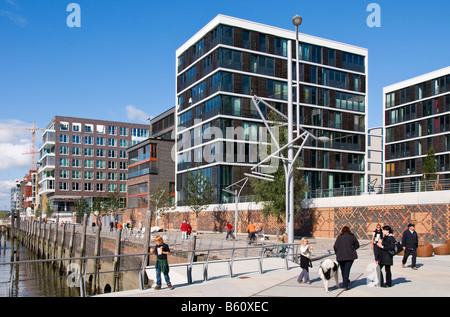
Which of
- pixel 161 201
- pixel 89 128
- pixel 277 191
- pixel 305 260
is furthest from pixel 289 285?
pixel 89 128

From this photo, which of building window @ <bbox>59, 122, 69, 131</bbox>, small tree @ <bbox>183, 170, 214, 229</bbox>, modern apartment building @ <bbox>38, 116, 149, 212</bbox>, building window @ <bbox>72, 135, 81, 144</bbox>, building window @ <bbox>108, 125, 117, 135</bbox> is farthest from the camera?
building window @ <bbox>108, 125, 117, 135</bbox>

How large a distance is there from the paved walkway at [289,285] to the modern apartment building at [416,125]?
48230mm

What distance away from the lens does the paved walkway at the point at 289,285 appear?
12.4 metres

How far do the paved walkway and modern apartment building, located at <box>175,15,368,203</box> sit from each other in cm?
3797

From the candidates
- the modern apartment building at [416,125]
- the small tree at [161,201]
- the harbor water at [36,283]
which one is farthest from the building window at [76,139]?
the modern apartment building at [416,125]

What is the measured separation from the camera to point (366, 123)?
6322 centimetres

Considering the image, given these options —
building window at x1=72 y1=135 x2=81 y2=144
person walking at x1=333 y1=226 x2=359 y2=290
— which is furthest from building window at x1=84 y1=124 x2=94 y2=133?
person walking at x1=333 y1=226 x2=359 y2=290

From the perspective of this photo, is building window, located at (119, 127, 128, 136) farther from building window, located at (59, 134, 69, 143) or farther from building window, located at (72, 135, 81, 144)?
building window, located at (59, 134, 69, 143)

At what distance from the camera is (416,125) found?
2699 inches

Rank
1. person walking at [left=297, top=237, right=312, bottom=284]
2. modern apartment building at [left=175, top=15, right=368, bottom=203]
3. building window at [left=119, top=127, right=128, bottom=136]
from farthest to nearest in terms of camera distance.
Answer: building window at [left=119, top=127, right=128, bottom=136], modern apartment building at [left=175, top=15, right=368, bottom=203], person walking at [left=297, top=237, right=312, bottom=284]

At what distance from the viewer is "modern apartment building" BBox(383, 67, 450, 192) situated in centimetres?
6341

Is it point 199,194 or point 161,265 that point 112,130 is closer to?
point 199,194
